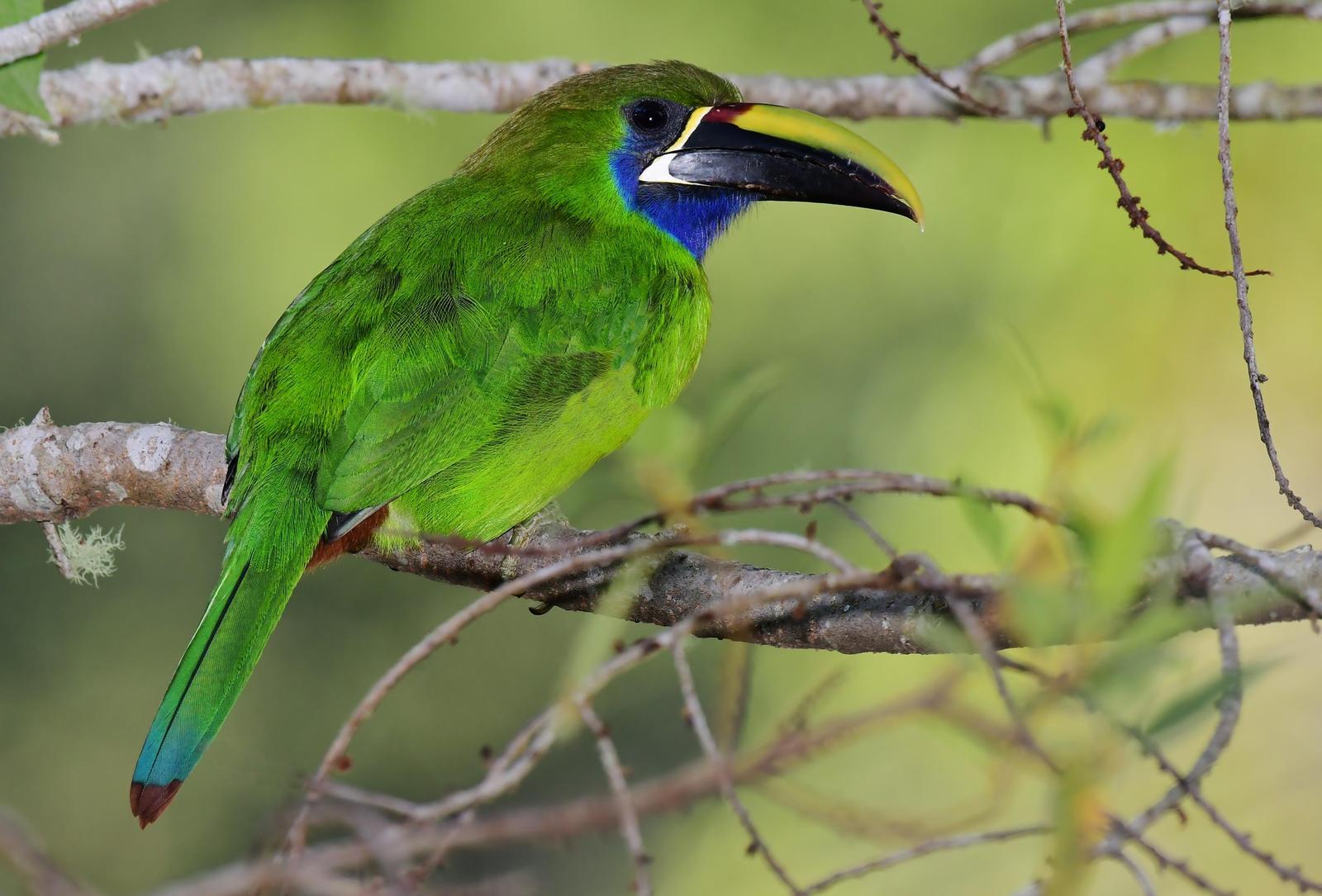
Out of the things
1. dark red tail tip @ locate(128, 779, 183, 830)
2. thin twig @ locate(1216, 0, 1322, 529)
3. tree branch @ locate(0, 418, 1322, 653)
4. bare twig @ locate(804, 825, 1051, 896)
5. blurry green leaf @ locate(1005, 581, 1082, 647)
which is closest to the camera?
blurry green leaf @ locate(1005, 581, 1082, 647)

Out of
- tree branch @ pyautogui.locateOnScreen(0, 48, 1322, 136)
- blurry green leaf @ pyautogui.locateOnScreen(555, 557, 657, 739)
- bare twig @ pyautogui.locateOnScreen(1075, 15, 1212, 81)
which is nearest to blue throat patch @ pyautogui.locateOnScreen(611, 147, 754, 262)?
tree branch @ pyautogui.locateOnScreen(0, 48, 1322, 136)

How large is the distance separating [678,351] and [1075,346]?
114 inches

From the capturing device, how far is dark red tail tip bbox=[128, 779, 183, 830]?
2199mm

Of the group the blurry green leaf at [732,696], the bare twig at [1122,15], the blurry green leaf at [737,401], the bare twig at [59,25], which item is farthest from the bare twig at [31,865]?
the bare twig at [1122,15]

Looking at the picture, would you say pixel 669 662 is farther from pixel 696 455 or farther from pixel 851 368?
pixel 696 455

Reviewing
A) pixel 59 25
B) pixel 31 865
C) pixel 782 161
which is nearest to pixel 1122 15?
pixel 782 161

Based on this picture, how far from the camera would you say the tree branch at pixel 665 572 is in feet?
5.04

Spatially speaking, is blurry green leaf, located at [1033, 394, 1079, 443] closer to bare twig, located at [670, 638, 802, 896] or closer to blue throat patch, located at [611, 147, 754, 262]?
bare twig, located at [670, 638, 802, 896]

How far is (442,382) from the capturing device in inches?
108

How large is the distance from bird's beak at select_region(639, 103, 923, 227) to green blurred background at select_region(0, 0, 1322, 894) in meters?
2.01

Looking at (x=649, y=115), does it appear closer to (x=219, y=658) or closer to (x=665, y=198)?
(x=665, y=198)

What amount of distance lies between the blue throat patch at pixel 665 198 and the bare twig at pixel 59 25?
1062 mm

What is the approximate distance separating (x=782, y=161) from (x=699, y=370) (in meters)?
2.12

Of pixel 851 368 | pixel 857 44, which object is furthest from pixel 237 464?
pixel 857 44
